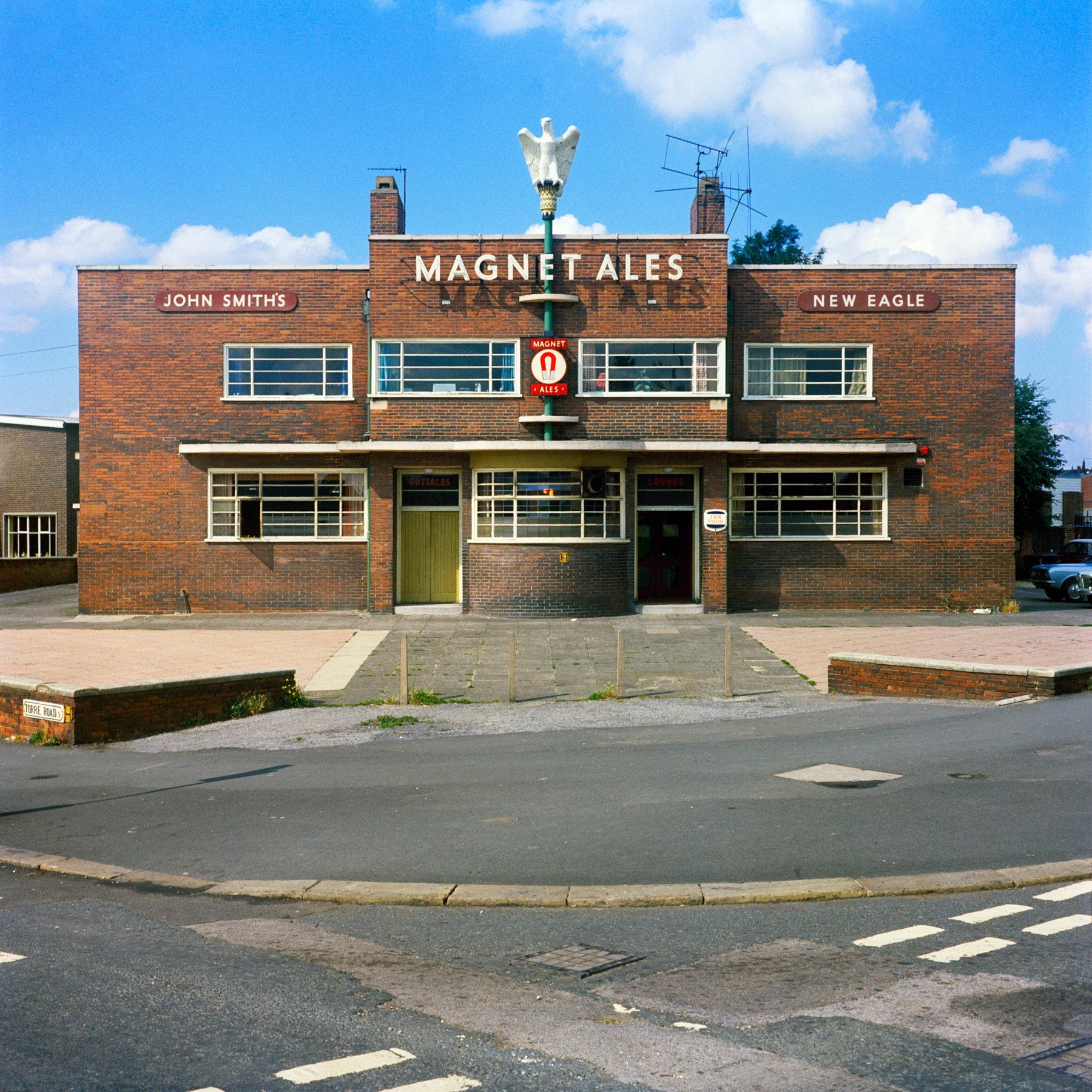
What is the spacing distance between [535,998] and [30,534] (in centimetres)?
3990

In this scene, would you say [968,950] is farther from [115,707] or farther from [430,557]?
[430,557]

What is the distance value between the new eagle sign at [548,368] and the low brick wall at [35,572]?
19450mm

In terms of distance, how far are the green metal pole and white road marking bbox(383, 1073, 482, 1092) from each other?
21.0 metres

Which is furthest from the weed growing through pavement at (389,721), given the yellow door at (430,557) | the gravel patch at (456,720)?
the yellow door at (430,557)

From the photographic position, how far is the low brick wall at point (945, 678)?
14195mm

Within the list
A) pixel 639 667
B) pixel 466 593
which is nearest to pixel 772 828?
pixel 639 667

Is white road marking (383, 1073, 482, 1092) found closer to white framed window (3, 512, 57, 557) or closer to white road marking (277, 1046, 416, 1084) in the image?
white road marking (277, 1046, 416, 1084)

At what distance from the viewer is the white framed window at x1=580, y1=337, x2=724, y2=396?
82.9ft

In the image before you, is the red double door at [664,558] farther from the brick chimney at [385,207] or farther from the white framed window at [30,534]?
the white framed window at [30,534]

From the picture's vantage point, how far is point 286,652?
19.4 metres

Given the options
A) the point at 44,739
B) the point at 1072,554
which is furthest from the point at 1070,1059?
the point at 1072,554

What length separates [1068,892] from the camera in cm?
661

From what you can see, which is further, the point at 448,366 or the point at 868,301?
the point at 868,301

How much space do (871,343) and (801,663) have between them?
1092 centimetres
